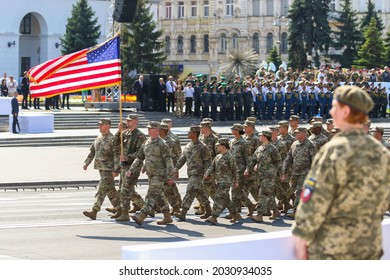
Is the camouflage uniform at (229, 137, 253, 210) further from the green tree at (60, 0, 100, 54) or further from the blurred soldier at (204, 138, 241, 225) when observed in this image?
the green tree at (60, 0, 100, 54)

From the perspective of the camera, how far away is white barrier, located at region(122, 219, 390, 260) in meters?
8.45

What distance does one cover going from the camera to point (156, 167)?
59.8 ft

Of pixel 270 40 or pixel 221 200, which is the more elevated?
pixel 270 40

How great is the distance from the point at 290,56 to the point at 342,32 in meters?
5.20

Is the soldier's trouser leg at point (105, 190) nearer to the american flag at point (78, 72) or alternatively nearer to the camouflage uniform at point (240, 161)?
the camouflage uniform at point (240, 161)

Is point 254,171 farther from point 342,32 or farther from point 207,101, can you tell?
point 342,32

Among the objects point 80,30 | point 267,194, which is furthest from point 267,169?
point 80,30

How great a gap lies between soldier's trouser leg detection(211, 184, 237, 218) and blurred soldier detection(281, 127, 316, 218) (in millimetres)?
1106

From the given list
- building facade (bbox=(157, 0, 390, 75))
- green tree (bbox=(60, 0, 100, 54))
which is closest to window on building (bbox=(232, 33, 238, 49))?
building facade (bbox=(157, 0, 390, 75))

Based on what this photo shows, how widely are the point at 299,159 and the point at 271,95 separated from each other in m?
24.5

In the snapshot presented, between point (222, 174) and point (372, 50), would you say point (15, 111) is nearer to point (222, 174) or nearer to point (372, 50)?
point (222, 174)

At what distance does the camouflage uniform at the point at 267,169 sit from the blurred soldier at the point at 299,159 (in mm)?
193

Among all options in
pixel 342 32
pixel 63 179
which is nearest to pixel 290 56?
pixel 342 32

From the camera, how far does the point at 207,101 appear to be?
4281 centimetres
